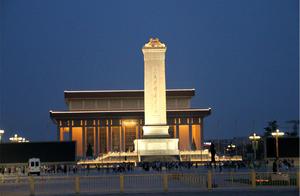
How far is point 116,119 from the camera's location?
315 feet

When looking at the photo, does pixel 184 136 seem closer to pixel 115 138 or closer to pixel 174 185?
pixel 115 138

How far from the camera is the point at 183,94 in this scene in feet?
336

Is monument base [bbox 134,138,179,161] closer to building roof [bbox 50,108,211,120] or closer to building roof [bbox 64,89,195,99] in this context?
building roof [bbox 50,108,211,120]

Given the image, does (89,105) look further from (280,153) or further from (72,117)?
(280,153)

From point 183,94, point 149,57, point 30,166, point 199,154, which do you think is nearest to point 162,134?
point 199,154

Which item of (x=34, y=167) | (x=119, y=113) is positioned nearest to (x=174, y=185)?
(x=34, y=167)

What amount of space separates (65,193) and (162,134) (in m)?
47.4

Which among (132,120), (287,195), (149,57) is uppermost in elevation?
(149,57)

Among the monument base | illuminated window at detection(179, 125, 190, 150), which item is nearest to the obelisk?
the monument base

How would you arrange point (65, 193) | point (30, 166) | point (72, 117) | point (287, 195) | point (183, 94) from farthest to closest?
point (183, 94) < point (72, 117) < point (30, 166) < point (65, 193) < point (287, 195)

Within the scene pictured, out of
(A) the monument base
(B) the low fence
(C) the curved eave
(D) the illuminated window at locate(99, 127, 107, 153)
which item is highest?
(C) the curved eave

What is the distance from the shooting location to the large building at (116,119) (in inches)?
3752

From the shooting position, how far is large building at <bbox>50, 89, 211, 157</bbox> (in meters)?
95.3

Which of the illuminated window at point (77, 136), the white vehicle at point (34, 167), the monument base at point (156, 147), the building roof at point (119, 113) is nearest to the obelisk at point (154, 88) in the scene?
the monument base at point (156, 147)
